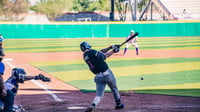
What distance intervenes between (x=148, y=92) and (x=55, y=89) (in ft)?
9.34

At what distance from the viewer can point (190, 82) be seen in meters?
13.1

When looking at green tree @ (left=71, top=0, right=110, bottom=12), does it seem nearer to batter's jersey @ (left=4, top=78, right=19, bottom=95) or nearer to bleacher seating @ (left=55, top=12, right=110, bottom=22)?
bleacher seating @ (left=55, top=12, right=110, bottom=22)

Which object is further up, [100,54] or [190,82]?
[100,54]

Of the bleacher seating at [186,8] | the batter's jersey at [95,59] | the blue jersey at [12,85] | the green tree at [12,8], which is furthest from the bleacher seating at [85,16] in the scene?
the blue jersey at [12,85]

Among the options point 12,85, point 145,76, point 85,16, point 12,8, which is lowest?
point 145,76

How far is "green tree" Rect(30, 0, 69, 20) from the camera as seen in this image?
6012cm

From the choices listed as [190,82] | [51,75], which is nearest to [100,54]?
[190,82]

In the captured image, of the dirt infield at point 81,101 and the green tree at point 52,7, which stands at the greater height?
the green tree at point 52,7

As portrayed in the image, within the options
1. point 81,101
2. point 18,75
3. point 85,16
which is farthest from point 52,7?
point 18,75

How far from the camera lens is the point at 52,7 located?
6009 centimetres

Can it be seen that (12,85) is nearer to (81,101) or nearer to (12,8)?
(81,101)

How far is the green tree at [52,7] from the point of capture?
6012 centimetres

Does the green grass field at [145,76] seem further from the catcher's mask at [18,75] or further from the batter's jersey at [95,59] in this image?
the catcher's mask at [18,75]

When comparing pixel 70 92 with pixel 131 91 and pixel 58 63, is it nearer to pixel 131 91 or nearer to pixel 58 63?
pixel 131 91
